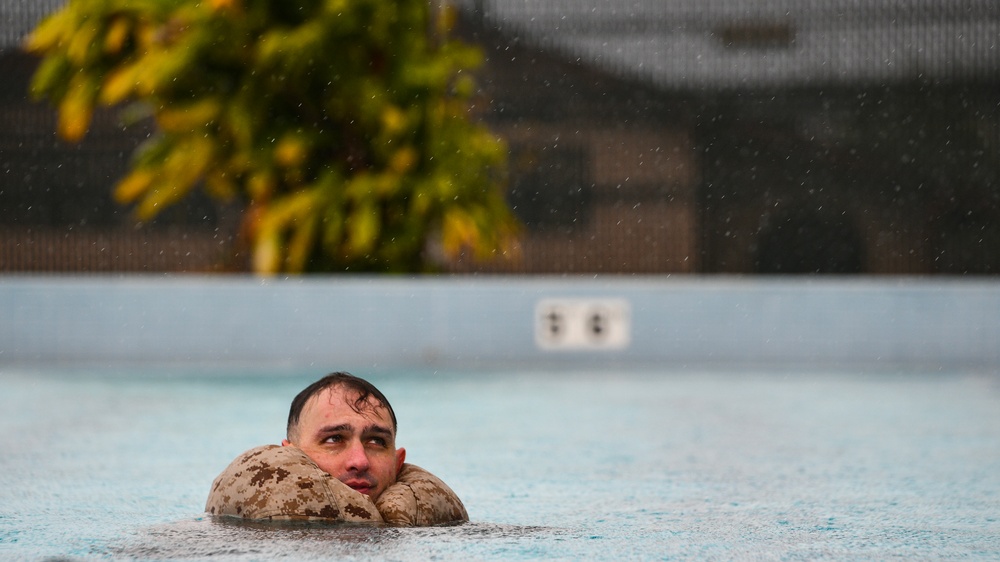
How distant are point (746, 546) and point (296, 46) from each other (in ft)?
25.6

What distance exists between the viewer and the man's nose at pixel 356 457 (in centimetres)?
298

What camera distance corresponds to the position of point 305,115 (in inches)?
422

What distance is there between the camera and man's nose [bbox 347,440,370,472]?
298 centimetres

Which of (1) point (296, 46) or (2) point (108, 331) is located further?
(1) point (296, 46)

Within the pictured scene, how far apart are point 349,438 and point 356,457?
0.05m

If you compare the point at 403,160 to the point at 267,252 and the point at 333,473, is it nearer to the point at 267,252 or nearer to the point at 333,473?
the point at 267,252

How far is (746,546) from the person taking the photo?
312 cm

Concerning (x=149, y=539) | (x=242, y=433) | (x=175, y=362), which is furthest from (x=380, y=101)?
(x=149, y=539)

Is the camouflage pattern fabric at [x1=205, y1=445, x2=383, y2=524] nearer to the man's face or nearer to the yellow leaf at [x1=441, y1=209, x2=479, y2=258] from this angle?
the man's face

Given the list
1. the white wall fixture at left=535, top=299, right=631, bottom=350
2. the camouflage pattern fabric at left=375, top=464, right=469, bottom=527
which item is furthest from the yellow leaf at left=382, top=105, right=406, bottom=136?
the camouflage pattern fabric at left=375, top=464, right=469, bottom=527

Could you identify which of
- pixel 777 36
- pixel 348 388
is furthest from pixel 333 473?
pixel 777 36

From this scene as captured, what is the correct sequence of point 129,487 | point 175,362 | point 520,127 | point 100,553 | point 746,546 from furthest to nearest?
point 520,127 → point 175,362 → point 129,487 → point 746,546 → point 100,553

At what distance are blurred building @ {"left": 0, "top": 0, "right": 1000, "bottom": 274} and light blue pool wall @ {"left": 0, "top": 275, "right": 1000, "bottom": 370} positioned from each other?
0.37 meters

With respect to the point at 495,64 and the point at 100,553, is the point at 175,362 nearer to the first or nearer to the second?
the point at 495,64
